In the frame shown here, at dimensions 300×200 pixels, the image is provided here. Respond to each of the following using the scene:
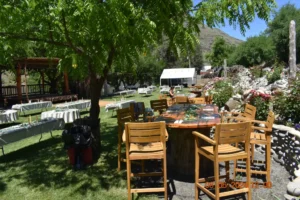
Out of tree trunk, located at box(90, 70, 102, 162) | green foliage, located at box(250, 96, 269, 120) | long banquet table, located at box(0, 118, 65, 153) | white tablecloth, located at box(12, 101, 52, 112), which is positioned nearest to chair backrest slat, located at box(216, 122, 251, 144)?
green foliage, located at box(250, 96, 269, 120)

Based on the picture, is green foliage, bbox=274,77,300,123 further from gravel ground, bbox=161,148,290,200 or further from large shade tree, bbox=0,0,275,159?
large shade tree, bbox=0,0,275,159

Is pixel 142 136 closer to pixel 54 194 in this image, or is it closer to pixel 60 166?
pixel 54 194

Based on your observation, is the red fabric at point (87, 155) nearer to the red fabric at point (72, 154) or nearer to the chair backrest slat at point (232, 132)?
the red fabric at point (72, 154)

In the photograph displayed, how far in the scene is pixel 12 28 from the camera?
4.39m

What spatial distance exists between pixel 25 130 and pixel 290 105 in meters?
5.86

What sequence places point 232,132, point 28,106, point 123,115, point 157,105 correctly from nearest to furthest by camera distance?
Answer: point 232,132 < point 123,115 < point 157,105 < point 28,106

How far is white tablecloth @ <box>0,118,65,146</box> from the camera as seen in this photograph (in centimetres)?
588

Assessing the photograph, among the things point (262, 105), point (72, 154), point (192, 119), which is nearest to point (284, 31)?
point (262, 105)

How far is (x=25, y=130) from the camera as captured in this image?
641cm

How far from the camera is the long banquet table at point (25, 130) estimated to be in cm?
588

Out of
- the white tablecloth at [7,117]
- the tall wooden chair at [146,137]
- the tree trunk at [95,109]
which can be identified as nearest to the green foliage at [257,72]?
the tree trunk at [95,109]

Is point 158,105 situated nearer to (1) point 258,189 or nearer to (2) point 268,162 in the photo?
(2) point 268,162

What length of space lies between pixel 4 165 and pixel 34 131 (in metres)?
1.39

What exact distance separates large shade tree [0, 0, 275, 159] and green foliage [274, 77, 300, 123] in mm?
1916
